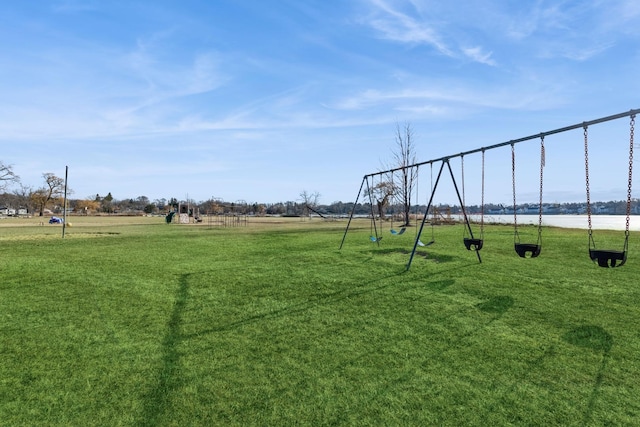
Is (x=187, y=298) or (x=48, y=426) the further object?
(x=187, y=298)

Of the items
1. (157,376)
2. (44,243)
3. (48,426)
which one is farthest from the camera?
(44,243)

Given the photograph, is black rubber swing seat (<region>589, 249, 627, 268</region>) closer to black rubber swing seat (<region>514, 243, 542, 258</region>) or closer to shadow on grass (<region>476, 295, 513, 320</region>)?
black rubber swing seat (<region>514, 243, 542, 258</region>)

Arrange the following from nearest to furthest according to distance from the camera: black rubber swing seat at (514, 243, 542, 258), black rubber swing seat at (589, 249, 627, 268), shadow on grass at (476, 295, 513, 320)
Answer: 1. black rubber swing seat at (589, 249, 627, 268)
2. shadow on grass at (476, 295, 513, 320)
3. black rubber swing seat at (514, 243, 542, 258)

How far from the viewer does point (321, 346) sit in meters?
4.57

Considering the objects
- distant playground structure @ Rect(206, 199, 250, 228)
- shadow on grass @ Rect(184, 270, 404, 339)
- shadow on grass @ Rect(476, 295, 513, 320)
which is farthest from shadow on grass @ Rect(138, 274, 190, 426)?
distant playground structure @ Rect(206, 199, 250, 228)

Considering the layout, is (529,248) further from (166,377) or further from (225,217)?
(225,217)

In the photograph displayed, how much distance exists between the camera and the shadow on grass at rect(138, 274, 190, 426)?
10.4 ft

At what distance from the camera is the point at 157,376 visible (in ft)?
12.5

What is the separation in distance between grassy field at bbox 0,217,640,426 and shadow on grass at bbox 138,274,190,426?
0.02 m

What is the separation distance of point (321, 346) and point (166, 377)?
1.78 metres

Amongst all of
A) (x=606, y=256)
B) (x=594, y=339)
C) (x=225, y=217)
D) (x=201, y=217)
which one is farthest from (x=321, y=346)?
(x=201, y=217)

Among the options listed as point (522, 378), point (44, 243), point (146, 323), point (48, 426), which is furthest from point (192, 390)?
point (44, 243)

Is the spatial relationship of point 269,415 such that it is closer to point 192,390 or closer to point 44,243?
point 192,390

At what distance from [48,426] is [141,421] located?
0.71 metres
